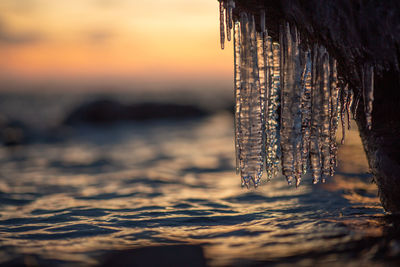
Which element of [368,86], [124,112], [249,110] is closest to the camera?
[368,86]

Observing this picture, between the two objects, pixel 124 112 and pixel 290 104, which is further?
pixel 124 112

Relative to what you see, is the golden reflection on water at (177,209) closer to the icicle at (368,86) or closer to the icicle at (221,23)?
the icicle at (368,86)

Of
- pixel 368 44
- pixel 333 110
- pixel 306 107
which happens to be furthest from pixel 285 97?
pixel 368 44

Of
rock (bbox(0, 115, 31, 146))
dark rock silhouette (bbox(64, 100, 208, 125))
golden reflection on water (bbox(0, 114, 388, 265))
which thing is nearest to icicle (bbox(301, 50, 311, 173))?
golden reflection on water (bbox(0, 114, 388, 265))

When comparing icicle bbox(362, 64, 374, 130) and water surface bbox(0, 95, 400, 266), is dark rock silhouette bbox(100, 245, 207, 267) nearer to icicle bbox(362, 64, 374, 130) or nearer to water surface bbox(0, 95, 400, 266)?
water surface bbox(0, 95, 400, 266)

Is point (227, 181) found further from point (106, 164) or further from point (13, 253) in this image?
point (13, 253)

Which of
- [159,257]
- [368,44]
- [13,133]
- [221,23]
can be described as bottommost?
[13,133]

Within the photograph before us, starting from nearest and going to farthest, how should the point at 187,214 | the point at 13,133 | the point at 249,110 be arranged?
1. the point at 249,110
2. the point at 187,214
3. the point at 13,133

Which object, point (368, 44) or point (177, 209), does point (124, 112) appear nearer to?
point (177, 209)
